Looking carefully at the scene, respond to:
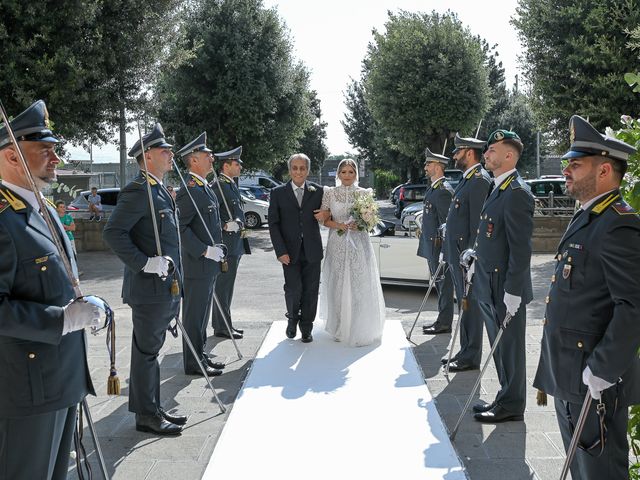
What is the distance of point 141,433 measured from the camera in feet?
16.4

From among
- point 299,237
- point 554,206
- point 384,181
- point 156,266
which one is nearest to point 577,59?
point 554,206

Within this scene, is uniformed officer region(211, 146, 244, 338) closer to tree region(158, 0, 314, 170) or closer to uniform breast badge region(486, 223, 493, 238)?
uniform breast badge region(486, 223, 493, 238)

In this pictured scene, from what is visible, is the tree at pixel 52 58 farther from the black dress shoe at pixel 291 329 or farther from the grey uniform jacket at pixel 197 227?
the black dress shoe at pixel 291 329

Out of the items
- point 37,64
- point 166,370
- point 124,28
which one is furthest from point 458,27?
point 166,370

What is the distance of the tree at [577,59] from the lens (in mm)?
14180

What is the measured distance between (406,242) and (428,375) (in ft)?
14.7

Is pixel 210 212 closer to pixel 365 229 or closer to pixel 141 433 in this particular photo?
pixel 365 229

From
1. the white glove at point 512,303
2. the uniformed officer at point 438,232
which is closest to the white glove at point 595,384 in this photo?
the white glove at point 512,303

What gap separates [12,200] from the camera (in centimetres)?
305

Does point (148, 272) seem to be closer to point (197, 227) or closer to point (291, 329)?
point (197, 227)

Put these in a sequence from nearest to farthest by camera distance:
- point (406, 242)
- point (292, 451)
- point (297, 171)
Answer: point (292, 451) → point (297, 171) → point (406, 242)

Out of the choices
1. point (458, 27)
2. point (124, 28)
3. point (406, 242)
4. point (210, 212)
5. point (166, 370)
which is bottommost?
point (166, 370)

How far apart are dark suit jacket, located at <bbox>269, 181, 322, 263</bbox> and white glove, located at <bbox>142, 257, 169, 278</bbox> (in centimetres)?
266

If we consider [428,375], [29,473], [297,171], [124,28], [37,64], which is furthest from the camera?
[124,28]
